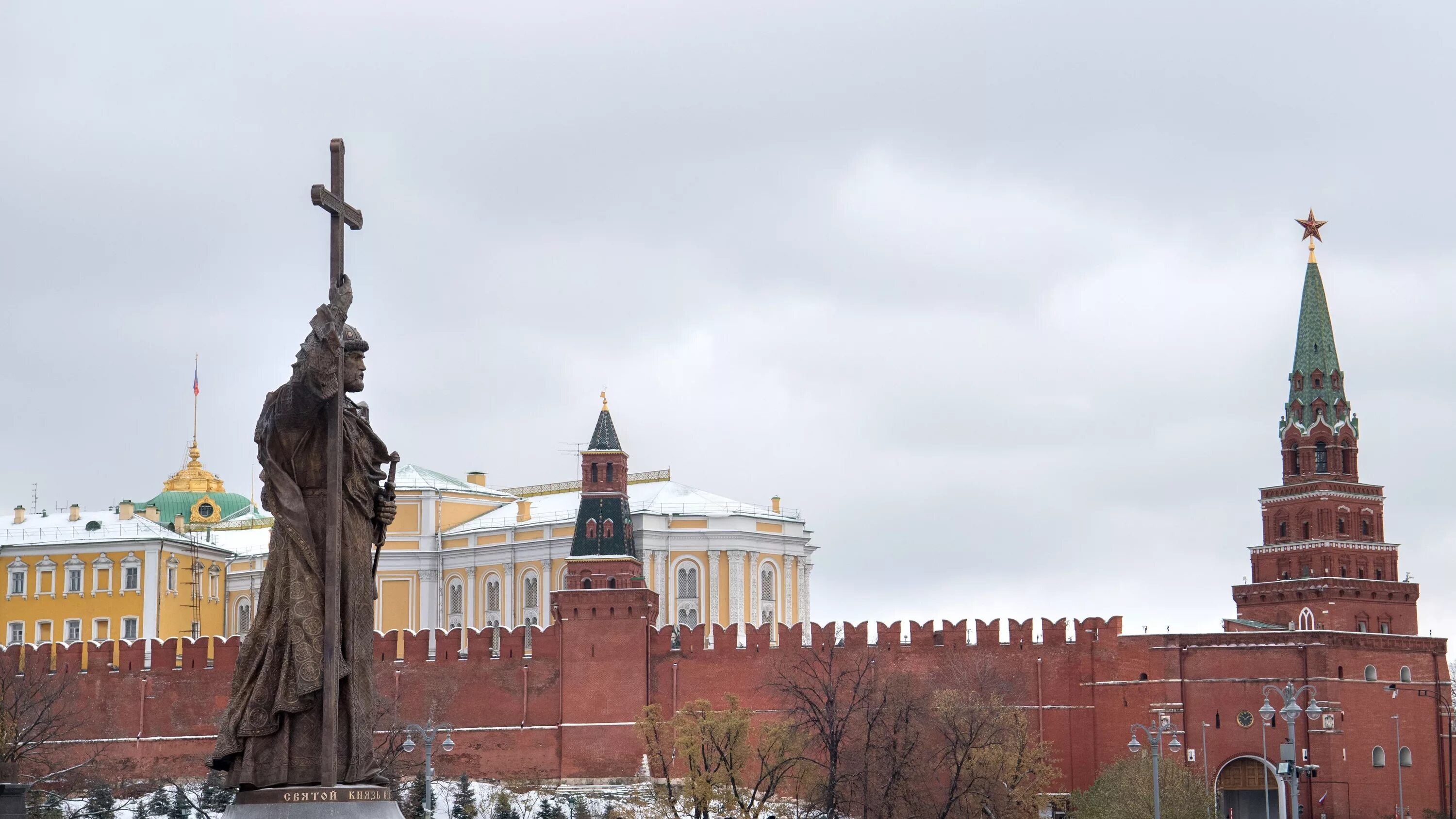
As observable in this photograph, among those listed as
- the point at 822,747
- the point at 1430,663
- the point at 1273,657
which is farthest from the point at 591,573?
the point at 1430,663

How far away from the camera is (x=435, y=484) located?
309 feet

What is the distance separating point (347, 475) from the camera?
48.9ft

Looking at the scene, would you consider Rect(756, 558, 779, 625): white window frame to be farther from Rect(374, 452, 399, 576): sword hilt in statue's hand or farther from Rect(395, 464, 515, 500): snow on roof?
Rect(374, 452, 399, 576): sword hilt in statue's hand

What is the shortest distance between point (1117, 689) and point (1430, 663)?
11.8m

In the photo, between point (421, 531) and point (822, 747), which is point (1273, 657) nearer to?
point (822, 747)

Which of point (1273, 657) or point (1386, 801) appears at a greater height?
point (1273, 657)

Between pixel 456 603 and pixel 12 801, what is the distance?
6938 cm

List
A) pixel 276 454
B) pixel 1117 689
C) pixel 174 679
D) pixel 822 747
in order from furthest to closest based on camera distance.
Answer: pixel 174 679 → pixel 1117 689 → pixel 822 747 → pixel 276 454

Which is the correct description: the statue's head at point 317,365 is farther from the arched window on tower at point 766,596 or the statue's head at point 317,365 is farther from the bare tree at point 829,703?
the arched window on tower at point 766,596

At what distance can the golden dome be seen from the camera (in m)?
128

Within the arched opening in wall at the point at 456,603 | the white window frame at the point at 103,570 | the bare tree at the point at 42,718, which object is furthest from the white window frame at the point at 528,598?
the bare tree at the point at 42,718

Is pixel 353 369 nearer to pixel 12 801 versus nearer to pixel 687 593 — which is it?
pixel 12 801

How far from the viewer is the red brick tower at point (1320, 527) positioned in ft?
239

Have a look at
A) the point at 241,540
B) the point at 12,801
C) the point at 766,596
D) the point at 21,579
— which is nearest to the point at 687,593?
the point at 766,596
